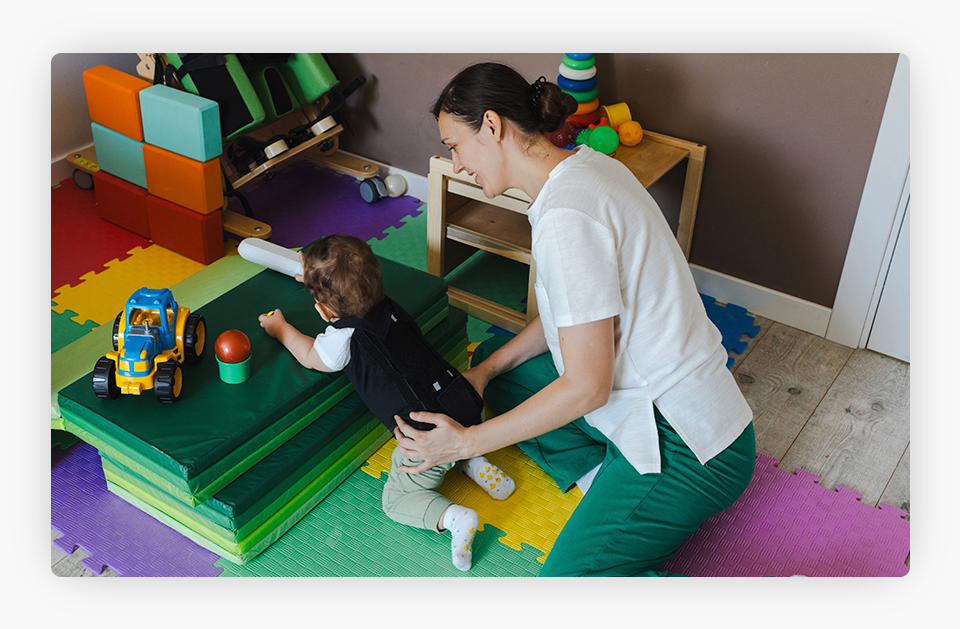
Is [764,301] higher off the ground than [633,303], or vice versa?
[633,303]

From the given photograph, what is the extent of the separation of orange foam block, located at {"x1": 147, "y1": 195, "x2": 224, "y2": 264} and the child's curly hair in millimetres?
1108

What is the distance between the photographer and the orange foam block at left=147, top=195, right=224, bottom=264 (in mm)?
2764

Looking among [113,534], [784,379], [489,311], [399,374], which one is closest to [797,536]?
[784,379]

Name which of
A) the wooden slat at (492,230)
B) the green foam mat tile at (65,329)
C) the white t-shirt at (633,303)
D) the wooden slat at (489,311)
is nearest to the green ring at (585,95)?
the wooden slat at (492,230)

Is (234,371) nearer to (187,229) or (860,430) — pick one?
(187,229)

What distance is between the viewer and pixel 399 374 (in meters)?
1.76

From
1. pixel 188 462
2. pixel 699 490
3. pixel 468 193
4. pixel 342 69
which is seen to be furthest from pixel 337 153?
pixel 699 490

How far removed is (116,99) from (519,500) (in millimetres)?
1894

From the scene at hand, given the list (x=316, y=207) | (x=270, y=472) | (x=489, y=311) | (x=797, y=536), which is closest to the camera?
(x=270, y=472)

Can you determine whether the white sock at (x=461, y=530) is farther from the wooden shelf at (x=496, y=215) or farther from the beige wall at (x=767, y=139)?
the beige wall at (x=767, y=139)

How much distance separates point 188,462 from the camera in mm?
1613

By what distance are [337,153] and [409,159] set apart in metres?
0.36

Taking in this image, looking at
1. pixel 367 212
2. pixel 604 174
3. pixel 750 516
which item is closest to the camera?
pixel 604 174

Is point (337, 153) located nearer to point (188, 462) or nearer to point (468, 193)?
point (468, 193)
